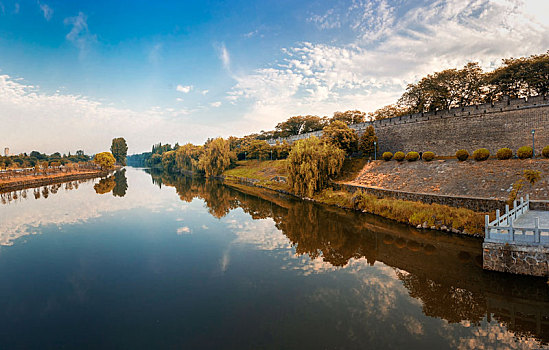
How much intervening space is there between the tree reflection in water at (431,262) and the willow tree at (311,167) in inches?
182

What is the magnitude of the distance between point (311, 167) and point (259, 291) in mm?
17099

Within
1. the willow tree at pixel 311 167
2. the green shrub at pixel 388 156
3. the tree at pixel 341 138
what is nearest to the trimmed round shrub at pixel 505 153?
the green shrub at pixel 388 156

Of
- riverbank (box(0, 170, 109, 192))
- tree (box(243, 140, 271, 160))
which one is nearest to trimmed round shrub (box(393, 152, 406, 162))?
tree (box(243, 140, 271, 160))

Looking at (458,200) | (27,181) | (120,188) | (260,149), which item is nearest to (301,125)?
(260,149)

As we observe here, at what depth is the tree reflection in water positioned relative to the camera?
7125mm

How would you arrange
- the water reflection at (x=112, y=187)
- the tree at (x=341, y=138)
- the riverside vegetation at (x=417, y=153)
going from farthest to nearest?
the water reflection at (x=112, y=187), the tree at (x=341, y=138), the riverside vegetation at (x=417, y=153)

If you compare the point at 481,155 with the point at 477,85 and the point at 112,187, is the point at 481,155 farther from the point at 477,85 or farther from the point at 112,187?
the point at 112,187

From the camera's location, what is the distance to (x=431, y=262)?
1059 cm

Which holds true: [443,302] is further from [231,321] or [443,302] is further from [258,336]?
[231,321]

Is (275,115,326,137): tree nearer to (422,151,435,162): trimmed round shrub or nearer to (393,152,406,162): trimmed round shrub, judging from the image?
(393,152,406,162): trimmed round shrub

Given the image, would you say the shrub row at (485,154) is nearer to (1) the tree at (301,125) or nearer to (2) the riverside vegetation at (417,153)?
(2) the riverside vegetation at (417,153)

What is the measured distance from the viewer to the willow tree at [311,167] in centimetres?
2459

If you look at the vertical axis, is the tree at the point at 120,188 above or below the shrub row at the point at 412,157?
below

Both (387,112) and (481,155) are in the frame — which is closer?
(481,155)
